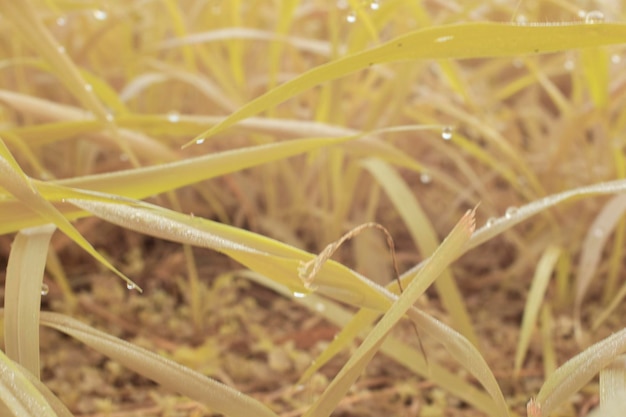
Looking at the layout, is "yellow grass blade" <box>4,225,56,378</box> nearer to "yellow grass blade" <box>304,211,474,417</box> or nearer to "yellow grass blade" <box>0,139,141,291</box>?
"yellow grass blade" <box>0,139,141,291</box>

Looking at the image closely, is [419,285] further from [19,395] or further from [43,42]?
[43,42]

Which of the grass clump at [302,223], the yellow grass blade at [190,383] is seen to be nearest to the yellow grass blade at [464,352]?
the grass clump at [302,223]

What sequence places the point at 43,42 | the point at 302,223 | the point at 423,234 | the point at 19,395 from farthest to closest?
1. the point at 302,223
2. the point at 423,234
3. the point at 43,42
4. the point at 19,395

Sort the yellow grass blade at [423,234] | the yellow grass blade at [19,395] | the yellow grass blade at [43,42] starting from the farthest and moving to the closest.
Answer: the yellow grass blade at [423,234] → the yellow grass blade at [43,42] → the yellow grass blade at [19,395]

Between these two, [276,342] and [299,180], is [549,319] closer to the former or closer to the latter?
[276,342]

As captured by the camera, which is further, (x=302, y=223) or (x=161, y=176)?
(x=302, y=223)

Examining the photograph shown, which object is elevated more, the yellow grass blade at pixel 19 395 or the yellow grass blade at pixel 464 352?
the yellow grass blade at pixel 19 395

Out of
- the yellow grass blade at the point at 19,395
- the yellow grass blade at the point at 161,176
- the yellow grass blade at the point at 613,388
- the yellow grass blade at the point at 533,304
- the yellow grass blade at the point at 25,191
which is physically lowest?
the yellow grass blade at the point at 533,304

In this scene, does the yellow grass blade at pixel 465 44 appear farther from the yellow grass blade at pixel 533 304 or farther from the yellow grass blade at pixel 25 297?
the yellow grass blade at pixel 533 304

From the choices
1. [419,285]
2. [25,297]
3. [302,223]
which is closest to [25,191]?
[25,297]
